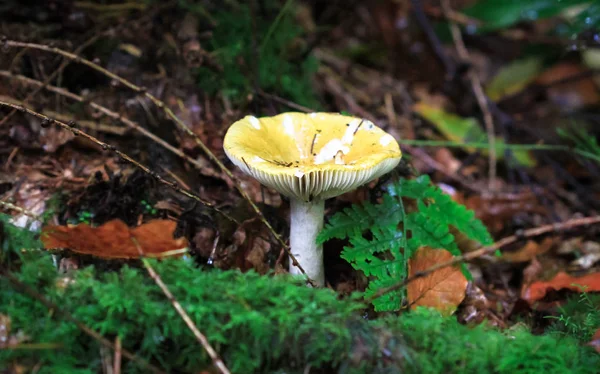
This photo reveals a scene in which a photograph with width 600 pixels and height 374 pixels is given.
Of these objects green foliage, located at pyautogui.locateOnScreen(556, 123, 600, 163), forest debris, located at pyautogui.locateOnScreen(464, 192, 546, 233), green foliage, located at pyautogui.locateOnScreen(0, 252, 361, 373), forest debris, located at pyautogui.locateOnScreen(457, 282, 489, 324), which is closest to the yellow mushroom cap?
green foliage, located at pyautogui.locateOnScreen(0, 252, 361, 373)

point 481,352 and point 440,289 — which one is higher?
point 440,289

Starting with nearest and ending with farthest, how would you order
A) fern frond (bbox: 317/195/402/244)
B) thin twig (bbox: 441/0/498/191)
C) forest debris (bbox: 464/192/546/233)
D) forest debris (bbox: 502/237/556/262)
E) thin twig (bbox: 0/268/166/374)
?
1. thin twig (bbox: 0/268/166/374)
2. fern frond (bbox: 317/195/402/244)
3. forest debris (bbox: 502/237/556/262)
4. forest debris (bbox: 464/192/546/233)
5. thin twig (bbox: 441/0/498/191)

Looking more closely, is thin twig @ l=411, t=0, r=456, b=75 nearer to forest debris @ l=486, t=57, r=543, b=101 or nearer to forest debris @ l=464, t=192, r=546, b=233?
forest debris @ l=486, t=57, r=543, b=101

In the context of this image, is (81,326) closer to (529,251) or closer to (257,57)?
(257,57)

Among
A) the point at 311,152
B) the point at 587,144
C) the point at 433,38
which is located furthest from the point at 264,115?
the point at 433,38

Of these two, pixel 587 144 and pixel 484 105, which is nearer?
pixel 587 144
